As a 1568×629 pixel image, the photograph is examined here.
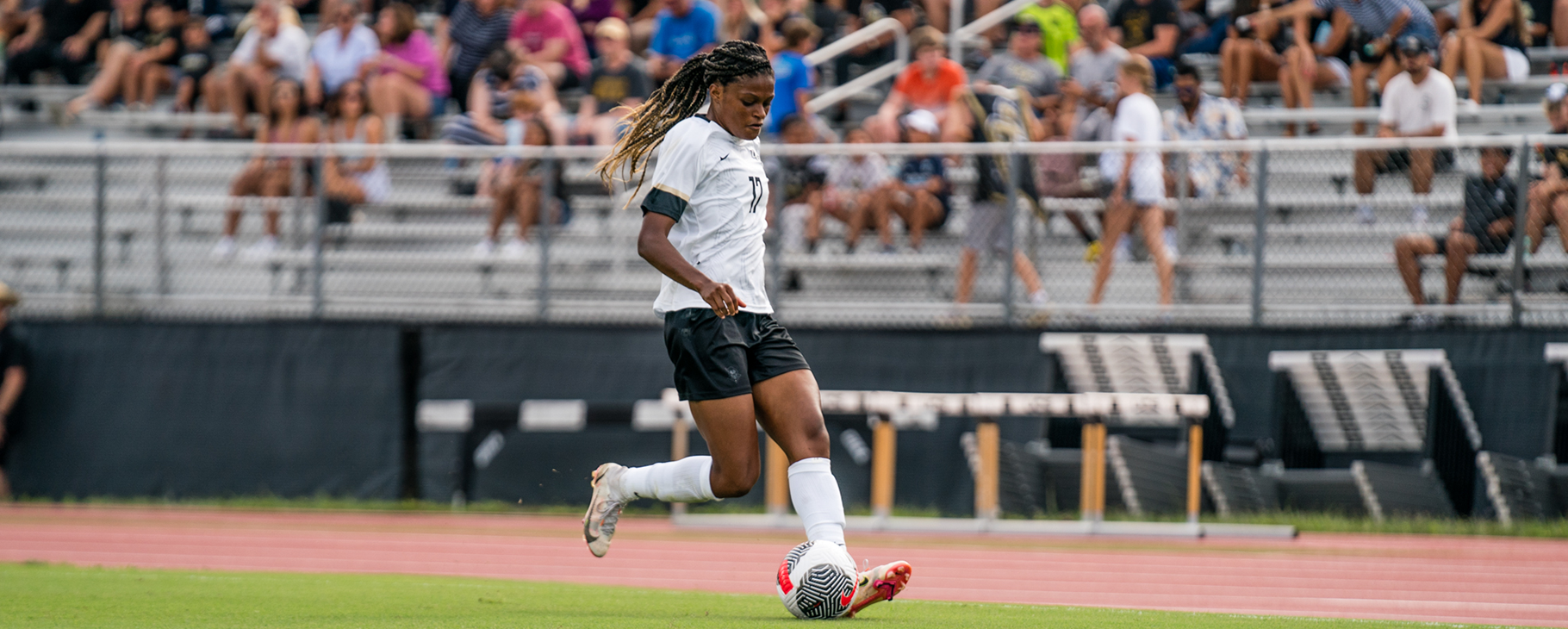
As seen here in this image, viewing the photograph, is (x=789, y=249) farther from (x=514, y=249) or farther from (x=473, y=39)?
(x=473, y=39)

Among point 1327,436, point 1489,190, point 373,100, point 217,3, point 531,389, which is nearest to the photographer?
point 1489,190

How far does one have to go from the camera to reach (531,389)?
13617 millimetres

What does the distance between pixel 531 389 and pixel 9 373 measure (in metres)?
4.48

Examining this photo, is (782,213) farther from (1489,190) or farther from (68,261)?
(68,261)

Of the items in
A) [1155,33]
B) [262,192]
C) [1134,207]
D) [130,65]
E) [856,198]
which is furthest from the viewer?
[130,65]

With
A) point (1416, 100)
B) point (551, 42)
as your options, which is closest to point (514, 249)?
point (551, 42)

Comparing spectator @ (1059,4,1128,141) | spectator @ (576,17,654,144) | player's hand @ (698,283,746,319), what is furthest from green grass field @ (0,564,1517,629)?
spectator @ (576,17,654,144)

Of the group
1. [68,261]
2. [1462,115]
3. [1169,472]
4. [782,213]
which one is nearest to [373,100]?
[68,261]

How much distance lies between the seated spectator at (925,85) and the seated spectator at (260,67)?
19.6ft

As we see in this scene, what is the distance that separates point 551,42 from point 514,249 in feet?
10.1

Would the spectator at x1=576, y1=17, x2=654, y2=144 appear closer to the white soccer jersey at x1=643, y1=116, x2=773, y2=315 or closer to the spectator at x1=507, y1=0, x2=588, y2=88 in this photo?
the spectator at x1=507, y1=0, x2=588, y2=88

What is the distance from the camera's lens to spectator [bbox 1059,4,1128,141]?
43.5ft

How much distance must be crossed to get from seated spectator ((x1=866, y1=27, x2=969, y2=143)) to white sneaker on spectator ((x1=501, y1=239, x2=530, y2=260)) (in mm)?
3067

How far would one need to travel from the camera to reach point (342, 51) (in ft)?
53.5
